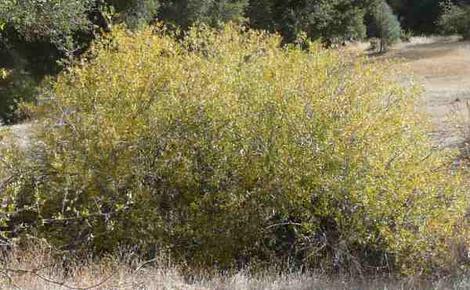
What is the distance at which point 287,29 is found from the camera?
2589 centimetres

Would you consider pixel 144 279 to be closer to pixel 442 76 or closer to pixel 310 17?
pixel 310 17

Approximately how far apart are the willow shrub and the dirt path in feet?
12.0

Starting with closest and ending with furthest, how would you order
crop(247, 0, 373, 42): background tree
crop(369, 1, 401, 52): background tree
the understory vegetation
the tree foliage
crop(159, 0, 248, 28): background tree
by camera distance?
the understory vegetation < crop(159, 0, 248, 28): background tree < crop(247, 0, 373, 42): background tree < crop(369, 1, 401, 52): background tree < the tree foliage

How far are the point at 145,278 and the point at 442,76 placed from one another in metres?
22.0

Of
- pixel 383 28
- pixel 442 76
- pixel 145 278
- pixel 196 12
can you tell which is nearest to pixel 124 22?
pixel 196 12

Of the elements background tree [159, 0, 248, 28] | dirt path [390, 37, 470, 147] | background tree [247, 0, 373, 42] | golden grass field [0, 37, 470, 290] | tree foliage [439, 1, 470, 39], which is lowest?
dirt path [390, 37, 470, 147]

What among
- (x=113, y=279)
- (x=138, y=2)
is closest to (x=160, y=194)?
(x=113, y=279)

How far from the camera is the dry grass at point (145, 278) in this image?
5816 mm

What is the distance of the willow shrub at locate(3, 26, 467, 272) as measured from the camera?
23.2 ft

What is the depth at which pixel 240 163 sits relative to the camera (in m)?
7.75

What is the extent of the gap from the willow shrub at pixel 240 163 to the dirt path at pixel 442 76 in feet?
12.0

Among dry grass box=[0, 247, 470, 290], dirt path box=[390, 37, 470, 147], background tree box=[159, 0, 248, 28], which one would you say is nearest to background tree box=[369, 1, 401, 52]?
dirt path box=[390, 37, 470, 147]

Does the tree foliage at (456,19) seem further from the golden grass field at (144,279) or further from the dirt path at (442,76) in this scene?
the golden grass field at (144,279)

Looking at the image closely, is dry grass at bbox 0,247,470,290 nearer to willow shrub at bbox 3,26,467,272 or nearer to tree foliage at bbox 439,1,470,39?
willow shrub at bbox 3,26,467,272
